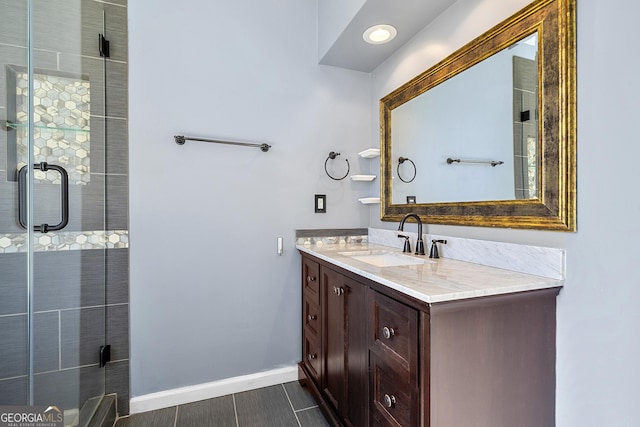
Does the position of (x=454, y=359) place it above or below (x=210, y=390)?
above

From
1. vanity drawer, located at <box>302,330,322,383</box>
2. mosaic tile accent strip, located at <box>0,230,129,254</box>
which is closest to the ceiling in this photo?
mosaic tile accent strip, located at <box>0,230,129,254</box>

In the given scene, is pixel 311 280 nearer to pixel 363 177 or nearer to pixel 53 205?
pixel 363 177

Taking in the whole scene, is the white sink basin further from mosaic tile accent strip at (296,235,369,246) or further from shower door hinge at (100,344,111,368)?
shower door hinge at (100,344,111,368)

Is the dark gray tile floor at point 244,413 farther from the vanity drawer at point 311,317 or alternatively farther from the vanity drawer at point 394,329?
A: the vanity drawer at point 394,329

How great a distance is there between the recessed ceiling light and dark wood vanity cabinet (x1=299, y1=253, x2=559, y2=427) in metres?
1.44

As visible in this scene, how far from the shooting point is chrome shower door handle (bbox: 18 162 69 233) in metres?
1.29

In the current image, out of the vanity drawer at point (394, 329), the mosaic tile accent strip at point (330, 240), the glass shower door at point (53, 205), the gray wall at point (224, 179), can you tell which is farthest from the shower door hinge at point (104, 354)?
the vanity drawer at point (394, 329)

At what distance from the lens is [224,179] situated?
194cm

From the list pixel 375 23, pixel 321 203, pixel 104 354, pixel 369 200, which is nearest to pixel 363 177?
pixel 369 200

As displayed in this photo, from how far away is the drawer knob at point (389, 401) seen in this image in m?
1.04

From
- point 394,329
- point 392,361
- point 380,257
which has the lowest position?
point 392,361

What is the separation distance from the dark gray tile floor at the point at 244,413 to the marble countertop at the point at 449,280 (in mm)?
972

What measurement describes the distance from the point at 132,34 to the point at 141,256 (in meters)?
1.32

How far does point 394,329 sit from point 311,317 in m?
0.97
